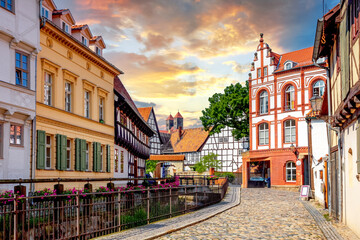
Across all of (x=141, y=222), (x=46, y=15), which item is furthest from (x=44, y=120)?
(x=141, y=222)

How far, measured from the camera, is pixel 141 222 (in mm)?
14047

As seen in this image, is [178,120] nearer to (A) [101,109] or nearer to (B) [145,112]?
(B) [145,112]

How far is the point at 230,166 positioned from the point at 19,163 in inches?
2070

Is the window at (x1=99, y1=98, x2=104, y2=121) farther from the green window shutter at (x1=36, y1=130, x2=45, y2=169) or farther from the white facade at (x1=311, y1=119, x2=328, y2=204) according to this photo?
the white facade at (x1=311, y1=119, x2=328, y2=204)

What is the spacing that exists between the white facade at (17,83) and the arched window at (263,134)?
98.6ft

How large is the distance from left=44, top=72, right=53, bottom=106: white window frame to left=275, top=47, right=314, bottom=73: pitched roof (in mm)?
27282

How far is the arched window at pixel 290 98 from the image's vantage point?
42.8m

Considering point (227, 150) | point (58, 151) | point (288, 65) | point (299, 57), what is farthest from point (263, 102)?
point (58, 151)

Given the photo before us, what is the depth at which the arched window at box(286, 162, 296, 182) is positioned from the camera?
42278mm

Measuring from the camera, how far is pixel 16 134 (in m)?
17.7

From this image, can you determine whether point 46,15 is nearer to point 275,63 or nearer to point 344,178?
point 344,178

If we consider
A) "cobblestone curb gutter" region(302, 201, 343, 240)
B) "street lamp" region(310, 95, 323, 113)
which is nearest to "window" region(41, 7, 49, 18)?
"cobblestone curb gutter" region(302, 201, 343, 240)

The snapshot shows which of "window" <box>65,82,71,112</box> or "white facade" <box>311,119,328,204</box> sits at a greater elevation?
"window" <box>65,82,71,112</box>

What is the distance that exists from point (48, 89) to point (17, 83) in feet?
9.61
